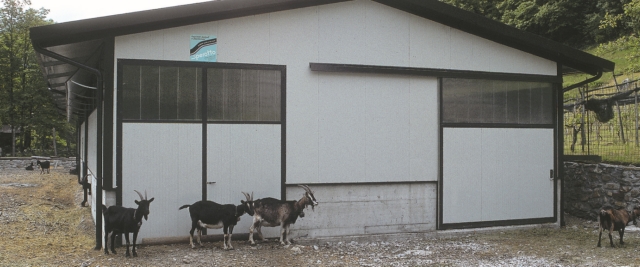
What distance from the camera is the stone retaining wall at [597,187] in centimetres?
972

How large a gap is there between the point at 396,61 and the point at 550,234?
4316mm

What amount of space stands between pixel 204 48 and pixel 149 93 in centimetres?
111

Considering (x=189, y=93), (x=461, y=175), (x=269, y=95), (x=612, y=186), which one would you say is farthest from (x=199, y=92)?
(x=612, y=186)

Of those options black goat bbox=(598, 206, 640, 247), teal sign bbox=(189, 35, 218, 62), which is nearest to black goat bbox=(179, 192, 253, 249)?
teal sign bbox=(189, 35, 218, 62)

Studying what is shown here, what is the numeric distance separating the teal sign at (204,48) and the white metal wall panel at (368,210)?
2.52 m

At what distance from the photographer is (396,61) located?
885cm

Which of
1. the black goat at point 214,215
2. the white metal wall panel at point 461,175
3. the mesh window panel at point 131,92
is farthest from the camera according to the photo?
the white metal wall panel at point 461,175

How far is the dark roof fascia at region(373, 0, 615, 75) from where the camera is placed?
345 inches

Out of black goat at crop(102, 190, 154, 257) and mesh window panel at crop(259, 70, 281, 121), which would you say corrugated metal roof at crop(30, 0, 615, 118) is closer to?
mesh window panel at crop(259, 70, 281, 121)

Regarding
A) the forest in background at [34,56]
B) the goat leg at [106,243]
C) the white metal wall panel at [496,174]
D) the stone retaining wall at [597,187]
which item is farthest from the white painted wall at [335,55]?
the forest in background at [34,56]

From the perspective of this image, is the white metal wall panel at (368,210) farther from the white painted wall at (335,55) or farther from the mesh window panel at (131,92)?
the mesh window panel at (131,92)

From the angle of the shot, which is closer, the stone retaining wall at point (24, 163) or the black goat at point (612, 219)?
the black goat at point (612, 219)

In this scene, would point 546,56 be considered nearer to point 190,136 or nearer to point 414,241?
point 414,241

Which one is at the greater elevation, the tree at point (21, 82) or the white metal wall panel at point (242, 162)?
the tree at point (21, 82)
